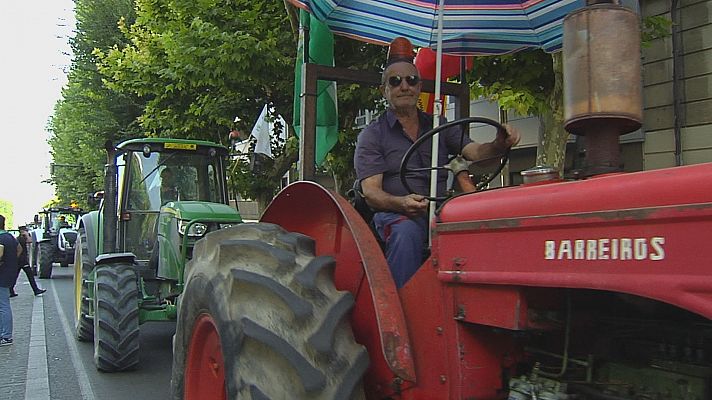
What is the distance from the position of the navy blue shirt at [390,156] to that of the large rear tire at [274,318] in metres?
0.55

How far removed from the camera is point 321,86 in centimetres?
390

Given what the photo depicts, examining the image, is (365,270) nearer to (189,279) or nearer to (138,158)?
(189,279)

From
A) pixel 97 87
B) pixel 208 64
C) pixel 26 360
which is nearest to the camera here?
pixel 26 360

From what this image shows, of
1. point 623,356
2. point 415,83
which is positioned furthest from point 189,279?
point 623,356

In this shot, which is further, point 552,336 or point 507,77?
point 507,77

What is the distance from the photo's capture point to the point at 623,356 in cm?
214

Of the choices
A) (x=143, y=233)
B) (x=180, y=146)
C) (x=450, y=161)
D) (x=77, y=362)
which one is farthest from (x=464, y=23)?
(x=77, y=362)

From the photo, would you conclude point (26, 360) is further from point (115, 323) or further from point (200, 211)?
point (200, 211)

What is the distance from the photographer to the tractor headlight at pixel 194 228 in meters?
7.18

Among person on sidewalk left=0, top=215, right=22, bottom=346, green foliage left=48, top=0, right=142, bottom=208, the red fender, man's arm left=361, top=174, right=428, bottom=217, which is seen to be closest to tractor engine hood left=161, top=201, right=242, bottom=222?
person on sidewalk left=0, top=215, right=22, bottom=346

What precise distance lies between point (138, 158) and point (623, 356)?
264 inches

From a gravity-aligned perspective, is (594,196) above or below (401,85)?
below

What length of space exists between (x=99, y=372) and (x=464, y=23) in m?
4.99

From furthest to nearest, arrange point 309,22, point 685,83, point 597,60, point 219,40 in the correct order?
point 219,40
point 685,83
point 309,22
point 597,60
